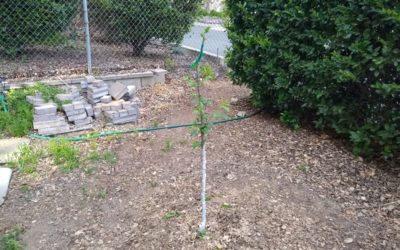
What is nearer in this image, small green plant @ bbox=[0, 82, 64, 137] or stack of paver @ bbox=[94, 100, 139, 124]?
small green plant @ bbox=[0, 82, 64, 137]

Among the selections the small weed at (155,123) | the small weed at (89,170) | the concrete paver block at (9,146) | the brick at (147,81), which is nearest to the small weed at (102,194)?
the small weed at (89,170)

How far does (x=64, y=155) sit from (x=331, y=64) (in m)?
2.50

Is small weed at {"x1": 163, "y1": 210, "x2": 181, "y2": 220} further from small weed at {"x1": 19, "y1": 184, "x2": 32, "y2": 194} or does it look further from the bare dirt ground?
small weed at {"x1": 19, "y1": 184, "x2": 32, "y2": 194}

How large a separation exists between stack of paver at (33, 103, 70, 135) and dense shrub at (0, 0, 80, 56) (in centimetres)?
178

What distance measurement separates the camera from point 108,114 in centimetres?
429

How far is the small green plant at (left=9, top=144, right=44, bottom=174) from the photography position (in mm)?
3346

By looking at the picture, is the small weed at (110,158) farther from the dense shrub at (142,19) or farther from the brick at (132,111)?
the dense shrub at (142,19)

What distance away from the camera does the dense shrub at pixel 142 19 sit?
585 centimetres

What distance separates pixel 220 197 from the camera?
8.99ft

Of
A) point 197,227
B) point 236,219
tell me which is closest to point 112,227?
point 197,227

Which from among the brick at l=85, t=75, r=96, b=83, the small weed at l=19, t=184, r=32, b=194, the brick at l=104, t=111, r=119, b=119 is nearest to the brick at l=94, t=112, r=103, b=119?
the brick at l=104, t=111, r=119, b=119

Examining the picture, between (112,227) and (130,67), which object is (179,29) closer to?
(130,67)

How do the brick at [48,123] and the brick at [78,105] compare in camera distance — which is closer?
the brick at [48,123]

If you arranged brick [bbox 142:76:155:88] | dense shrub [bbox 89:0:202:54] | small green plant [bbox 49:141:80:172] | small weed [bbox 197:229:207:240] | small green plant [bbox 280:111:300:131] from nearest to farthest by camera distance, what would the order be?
small weed [bbox 197:229:207:240] → small green plant [bbox 49:141:80:172] → small green plant [bbox 280:111:300:131] → brick [bbox 142:76:155:88] → dense shrub [bbox 89:0:202:54]
